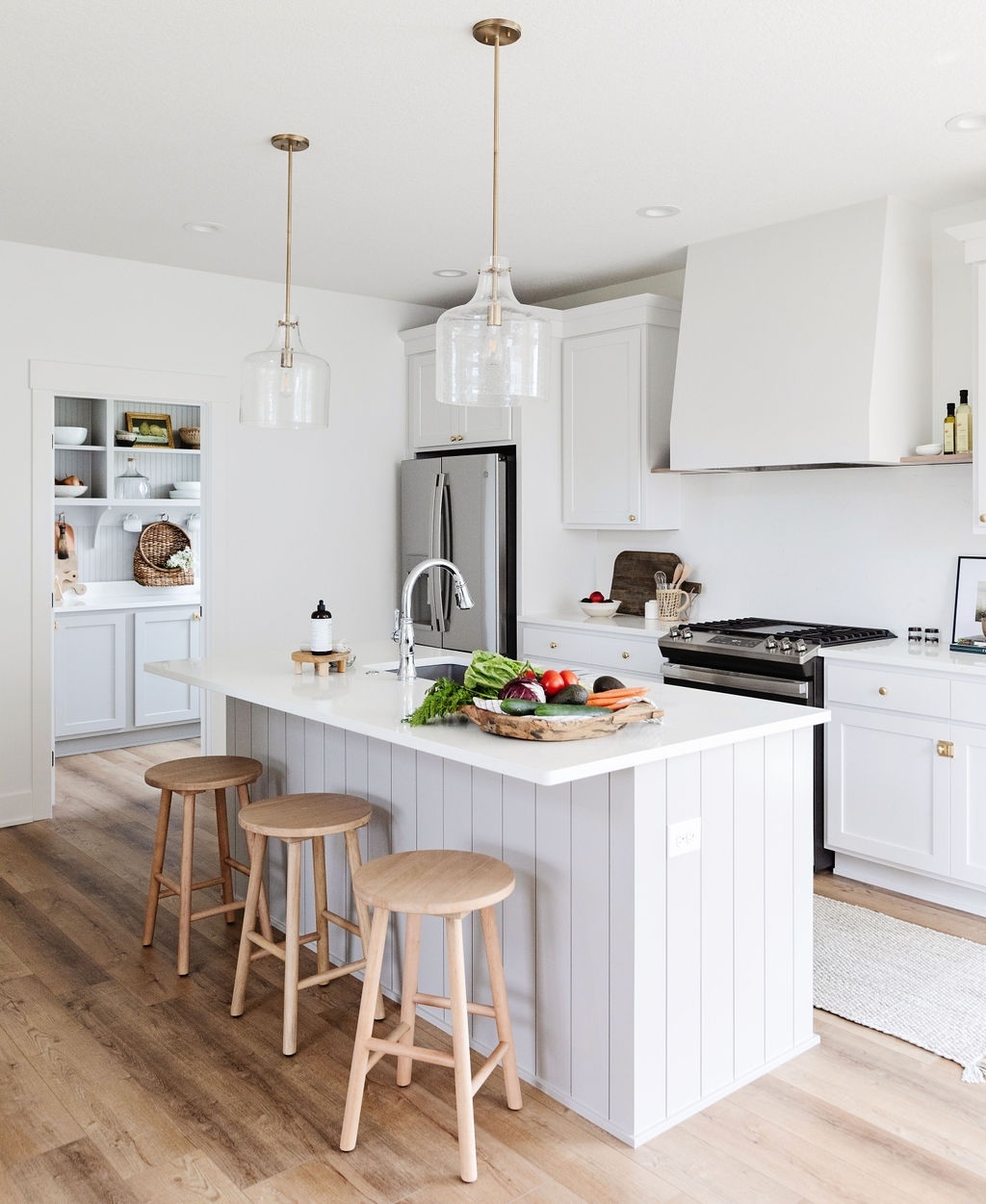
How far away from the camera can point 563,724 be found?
2.28 meters

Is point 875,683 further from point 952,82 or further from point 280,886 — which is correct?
point 280,886

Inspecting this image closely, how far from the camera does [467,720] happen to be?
2.54 metres

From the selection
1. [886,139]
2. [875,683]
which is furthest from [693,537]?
[886,139]

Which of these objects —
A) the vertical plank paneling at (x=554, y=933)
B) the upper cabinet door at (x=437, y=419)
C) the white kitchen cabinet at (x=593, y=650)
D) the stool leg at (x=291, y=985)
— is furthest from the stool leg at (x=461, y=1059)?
the upper cabinet door at (x=437, y=419)

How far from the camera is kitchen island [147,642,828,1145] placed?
224 cm

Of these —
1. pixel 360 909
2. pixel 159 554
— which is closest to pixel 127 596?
pixel 159 554

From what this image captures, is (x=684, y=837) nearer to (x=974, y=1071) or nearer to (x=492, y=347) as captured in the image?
(x=974, y=1071)

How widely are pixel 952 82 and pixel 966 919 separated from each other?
2.61 meters

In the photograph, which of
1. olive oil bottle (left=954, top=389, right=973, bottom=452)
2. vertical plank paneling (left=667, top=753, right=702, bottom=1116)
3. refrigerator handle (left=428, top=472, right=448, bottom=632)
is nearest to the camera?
vertical plank paneling (left=667, top=753, right=702, bottom=1116)

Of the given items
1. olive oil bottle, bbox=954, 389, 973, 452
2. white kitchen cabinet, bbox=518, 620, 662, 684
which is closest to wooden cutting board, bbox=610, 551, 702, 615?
white kitchen cabinet, bbox=518, 620, 662, 684

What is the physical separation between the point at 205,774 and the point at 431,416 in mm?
2872

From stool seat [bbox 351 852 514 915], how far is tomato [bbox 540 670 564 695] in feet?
1.36

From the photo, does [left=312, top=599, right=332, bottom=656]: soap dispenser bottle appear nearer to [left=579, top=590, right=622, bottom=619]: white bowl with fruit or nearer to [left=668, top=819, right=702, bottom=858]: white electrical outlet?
[left=668, top=819, right=702, bottom=858]: white electrical outlet

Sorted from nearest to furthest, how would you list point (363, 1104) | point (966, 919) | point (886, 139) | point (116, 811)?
1. point (363, 1104)
2. point (886, 139)
3. point (966, 919)
4. point (116, 811)
